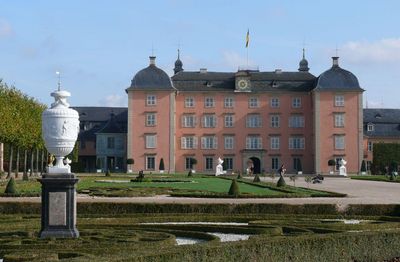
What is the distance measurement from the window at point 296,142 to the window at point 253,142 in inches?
114

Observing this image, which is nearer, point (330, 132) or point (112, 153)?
point (330, 132)

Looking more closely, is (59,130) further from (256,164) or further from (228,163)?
(256,164)

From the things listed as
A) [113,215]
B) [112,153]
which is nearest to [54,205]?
[113,215]

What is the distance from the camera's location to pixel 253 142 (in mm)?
67812

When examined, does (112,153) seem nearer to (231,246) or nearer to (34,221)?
(34,221)

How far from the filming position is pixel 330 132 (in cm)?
6619

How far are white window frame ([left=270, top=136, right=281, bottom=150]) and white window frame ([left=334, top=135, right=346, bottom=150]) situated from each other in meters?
5.27

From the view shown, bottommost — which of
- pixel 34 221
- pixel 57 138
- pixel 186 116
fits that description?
pixel 34 221

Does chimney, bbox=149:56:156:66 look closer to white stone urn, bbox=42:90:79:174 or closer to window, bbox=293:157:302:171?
window, bbox=293:157:302:171

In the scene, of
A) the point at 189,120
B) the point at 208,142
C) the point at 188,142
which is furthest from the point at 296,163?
the point at 189,120

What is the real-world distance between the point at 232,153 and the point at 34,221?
51619mm

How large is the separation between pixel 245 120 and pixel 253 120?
781 millimetres

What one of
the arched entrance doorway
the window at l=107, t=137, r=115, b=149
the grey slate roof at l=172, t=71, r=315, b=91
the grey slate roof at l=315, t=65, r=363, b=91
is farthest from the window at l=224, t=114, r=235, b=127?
the window at l=107, t=137, r=115, b=149

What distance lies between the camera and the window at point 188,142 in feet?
219
